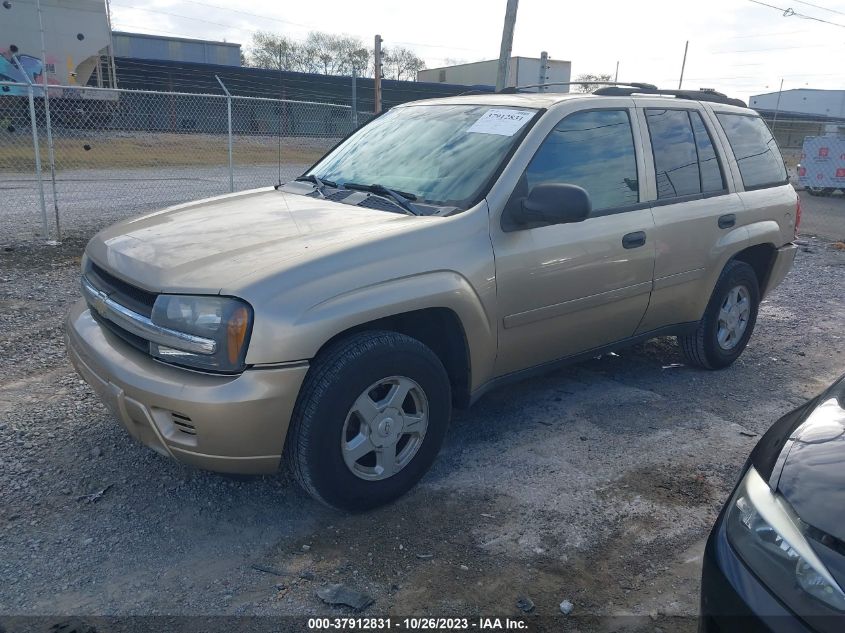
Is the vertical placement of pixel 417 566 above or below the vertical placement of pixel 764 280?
below

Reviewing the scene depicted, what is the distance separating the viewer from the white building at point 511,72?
32.3 metres

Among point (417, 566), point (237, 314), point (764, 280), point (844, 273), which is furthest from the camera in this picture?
point (844, 273)

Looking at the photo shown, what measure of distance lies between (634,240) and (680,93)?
153 centimetres

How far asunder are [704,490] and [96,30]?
20.8 metres

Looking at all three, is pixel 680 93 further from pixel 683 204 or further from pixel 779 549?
pixel 779 549

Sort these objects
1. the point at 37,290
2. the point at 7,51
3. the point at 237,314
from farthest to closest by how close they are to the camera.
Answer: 1. the point at 7,51
2. the point at 37,290
3. the point at 237,314

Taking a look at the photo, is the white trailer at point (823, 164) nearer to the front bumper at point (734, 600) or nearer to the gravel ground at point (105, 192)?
the gravel ground at point (105, 192)

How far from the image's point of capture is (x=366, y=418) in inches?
118

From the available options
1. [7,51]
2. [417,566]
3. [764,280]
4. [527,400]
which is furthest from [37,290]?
[7,51]

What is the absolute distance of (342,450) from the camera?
9.67 ft

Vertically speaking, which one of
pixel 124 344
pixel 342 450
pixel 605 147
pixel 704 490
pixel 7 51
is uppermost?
pixel 7 51

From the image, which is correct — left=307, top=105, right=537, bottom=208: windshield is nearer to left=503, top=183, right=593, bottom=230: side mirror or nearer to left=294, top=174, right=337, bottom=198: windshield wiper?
left=294, top=174, right=337, bottom=198: windshield wiper

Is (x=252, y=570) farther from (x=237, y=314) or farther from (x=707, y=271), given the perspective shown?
(x=707, y=271)

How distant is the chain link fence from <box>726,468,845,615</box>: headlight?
11.1 metres
